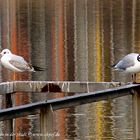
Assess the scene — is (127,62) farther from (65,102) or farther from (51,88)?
(65,102)

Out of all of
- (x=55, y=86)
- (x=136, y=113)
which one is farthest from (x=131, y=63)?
(x=136, y=113)

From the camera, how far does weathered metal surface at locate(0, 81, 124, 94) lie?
12.4 m

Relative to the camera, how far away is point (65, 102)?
820 cm

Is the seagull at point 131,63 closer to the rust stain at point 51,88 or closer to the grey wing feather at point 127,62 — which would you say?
the grey wing feather at point 127,62

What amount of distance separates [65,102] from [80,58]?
25376mm

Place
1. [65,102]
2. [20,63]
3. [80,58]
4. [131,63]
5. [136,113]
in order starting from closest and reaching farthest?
[65,102]
[136,113]
[131,63]
[20,63]
[80,58]

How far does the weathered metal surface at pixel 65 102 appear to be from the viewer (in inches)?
297

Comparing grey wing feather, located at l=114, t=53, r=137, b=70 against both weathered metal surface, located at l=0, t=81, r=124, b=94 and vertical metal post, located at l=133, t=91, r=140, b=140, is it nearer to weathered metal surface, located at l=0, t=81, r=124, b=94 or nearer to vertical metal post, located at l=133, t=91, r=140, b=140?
weathered metal surface, located at l=0, t=81, r=124, b=94

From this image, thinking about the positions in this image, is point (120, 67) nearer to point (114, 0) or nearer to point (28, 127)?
point (28, 127)

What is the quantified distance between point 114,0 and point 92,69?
6381 cm

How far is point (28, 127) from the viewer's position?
16.5 m

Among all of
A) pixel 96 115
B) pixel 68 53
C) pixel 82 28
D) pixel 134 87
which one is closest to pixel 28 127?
pixel 96 115

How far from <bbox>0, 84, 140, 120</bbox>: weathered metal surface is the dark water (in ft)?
17.8

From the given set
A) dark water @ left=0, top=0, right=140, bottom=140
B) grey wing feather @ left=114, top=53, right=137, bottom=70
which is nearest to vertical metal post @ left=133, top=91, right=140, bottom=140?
grey wing feather @ left=114, top=53, right=137, bottom=70
